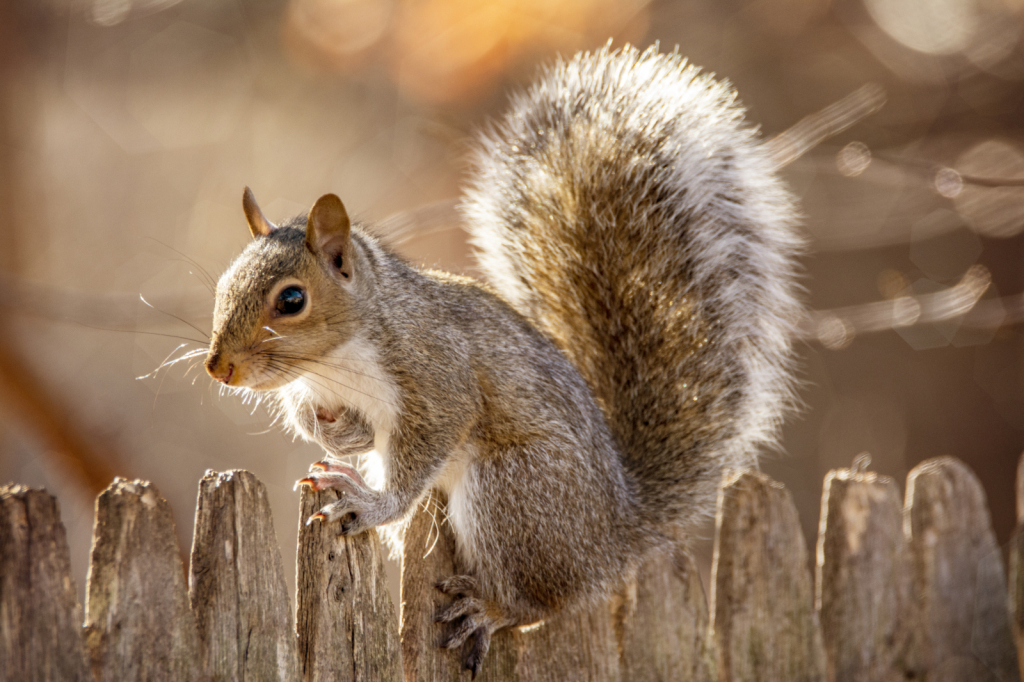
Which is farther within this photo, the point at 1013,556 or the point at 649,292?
the point at 1013,556

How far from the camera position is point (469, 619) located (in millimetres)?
1240

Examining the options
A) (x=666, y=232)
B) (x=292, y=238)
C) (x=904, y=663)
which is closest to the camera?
(x=292, y=238)

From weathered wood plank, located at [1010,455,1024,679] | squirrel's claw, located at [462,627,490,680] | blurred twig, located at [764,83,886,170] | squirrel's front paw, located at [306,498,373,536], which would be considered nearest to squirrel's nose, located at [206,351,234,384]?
squirrel's front paw, located at [306,498,373,536]

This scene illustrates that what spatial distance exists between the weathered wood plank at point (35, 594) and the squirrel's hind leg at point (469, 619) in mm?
532

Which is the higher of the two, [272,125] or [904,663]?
[272,125]

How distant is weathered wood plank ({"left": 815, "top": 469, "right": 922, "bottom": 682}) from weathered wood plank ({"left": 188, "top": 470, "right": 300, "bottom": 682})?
3.45 ft

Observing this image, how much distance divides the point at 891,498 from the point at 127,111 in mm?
4022

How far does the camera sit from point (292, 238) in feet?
4.00

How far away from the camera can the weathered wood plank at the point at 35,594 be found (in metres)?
0.82

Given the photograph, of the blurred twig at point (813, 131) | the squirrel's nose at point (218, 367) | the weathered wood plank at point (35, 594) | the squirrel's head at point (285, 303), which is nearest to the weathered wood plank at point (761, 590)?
the blurred twig at point (813, 131)

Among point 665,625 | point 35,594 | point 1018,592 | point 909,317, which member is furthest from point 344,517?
point 909,317

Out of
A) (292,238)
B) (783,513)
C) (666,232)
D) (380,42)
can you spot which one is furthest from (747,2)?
(292,238)

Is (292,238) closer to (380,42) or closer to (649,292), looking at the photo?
(649,292)

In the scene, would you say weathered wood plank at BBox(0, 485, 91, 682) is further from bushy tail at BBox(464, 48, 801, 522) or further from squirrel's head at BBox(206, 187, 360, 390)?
bushy tail at BBox(464, 48, 801, 522)
